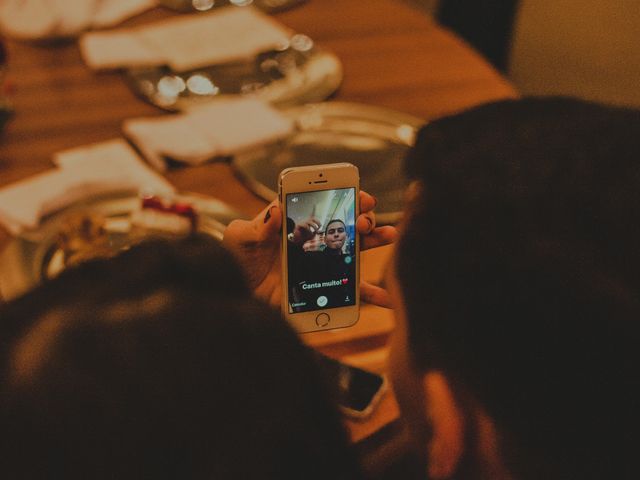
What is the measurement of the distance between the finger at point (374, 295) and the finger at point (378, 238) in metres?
0.05

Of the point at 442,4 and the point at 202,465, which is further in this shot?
the point at 442,4

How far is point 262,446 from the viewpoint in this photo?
1.16 ft

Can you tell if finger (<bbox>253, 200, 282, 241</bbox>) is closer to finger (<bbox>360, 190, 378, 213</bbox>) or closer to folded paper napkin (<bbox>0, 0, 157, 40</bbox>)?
finger (<bbox>360, 190, 378, 213</bbox>)

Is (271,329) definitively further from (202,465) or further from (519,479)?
(519,479)

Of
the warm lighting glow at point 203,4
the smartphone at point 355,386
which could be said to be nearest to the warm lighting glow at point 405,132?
the smartphone at point 355,386

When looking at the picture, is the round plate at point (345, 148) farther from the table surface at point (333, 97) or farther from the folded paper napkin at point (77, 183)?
the folded paper napkin at point (77, 183)

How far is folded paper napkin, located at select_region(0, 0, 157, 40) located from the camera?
1548 mm

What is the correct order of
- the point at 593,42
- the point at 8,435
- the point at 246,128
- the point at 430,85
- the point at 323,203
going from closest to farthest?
the point at 8,435
the point at 323,203
the point at 246,128
the point at 430,85
the point at 593,42

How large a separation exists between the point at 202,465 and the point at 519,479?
330 millimetres

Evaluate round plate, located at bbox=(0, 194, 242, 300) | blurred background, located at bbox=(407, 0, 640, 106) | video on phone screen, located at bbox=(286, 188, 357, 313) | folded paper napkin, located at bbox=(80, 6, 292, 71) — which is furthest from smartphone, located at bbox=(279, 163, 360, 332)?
blurred background, located at bbox=(407, 0, 640, 106)

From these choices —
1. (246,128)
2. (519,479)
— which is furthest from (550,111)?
(246,128)

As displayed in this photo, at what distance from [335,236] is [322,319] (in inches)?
3.9

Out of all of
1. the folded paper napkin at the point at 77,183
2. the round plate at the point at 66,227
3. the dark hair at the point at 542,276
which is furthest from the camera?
the folded paper napkin at the point at 77,183

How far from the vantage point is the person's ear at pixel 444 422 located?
597 millimetres
